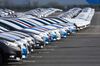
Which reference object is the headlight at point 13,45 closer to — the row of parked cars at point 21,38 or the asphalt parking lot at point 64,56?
the row of parked cars at point 21,38

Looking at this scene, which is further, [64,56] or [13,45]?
[64,56]

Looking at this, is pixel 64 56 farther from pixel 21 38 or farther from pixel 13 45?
pixel 13 45

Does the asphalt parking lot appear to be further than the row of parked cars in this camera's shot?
Yes

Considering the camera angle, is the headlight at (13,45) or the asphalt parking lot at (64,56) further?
the asphalt parking lot at (64,56)

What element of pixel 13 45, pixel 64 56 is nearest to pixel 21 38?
pixel 13 45

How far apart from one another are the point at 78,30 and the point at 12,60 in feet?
64.2

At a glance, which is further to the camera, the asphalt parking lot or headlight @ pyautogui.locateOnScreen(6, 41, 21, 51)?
the asphalt parking lot

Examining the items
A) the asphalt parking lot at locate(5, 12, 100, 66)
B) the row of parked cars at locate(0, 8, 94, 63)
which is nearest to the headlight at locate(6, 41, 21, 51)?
the row of parked cars at locate(0, 8, 94, 63)

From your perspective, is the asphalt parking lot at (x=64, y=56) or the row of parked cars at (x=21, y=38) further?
the asphalt parking lot at (x=64, y=56)

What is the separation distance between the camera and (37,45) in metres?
19.0

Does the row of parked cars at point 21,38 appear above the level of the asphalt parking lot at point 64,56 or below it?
above

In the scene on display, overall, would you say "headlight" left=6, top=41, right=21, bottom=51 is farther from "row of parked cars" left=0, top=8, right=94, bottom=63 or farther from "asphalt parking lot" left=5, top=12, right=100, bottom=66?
"asphalt parking lot" left=5, top=12, right=100, bottom=66

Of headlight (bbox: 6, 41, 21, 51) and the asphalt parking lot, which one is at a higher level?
headlight (bbox: 6, 41, 21, 51)

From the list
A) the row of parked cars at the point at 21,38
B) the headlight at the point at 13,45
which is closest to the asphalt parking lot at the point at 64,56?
the row of parked cars at the point at 21,38
